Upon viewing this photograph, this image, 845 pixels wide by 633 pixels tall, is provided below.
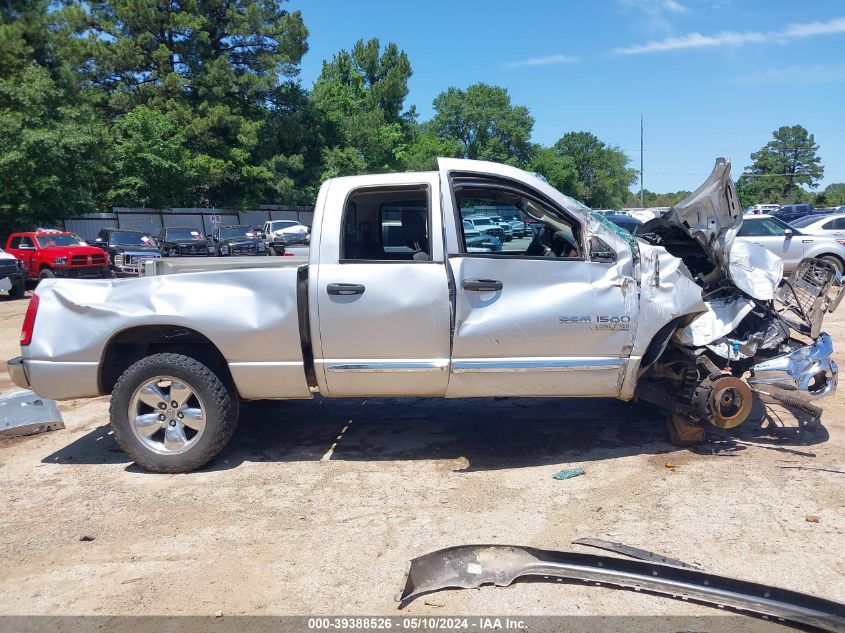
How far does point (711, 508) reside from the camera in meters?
4.28

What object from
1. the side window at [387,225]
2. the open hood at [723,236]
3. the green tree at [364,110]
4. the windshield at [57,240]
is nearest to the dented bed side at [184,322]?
the side window at [387,225]

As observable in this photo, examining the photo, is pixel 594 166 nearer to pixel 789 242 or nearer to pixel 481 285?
pixel 789 242

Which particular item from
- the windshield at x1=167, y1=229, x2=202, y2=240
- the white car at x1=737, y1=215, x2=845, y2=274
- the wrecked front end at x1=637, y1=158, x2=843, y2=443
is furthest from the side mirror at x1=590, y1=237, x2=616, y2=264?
the windshield at x1=167, y1=229, x2=202, y2=240

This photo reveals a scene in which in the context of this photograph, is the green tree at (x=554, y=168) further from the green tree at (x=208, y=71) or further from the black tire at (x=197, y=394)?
→ the black tire at (x=197, y=394)

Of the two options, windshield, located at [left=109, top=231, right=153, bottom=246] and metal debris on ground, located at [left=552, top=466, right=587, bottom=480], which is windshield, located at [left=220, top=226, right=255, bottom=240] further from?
metal debris on ground, located at [left=552, top=466, right=587, bottom=480]

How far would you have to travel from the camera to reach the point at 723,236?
5.16 meters

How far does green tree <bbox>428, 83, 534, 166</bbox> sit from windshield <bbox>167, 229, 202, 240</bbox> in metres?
52.8

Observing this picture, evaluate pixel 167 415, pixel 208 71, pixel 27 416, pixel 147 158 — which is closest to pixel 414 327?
pixel 167 415

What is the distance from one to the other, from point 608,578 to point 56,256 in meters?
20.2

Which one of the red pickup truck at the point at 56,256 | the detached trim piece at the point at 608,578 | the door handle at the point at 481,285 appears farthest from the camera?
the red pickup truck at the point at 56,256

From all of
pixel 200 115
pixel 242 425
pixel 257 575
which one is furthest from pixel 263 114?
pixel 257 575

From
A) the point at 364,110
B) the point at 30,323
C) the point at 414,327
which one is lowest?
the point at 414,327

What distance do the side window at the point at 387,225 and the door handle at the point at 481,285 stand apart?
→ 321 millimetres

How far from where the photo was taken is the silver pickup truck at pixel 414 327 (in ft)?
15.8
